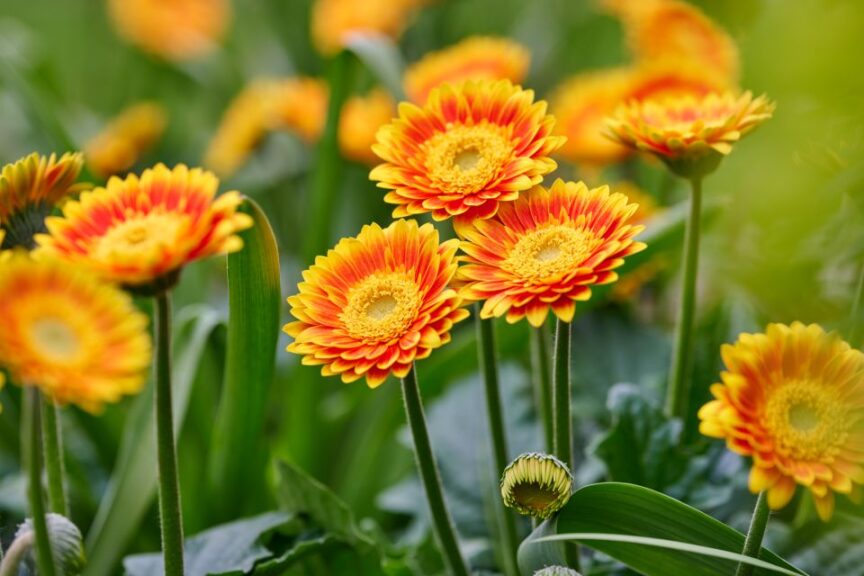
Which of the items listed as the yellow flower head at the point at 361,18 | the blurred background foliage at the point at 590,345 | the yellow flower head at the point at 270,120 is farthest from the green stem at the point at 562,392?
the yellow flower head at the point at 361,18

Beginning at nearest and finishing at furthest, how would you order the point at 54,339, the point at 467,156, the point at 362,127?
the point at 54,339, the point at 467,156, the point at 362,127

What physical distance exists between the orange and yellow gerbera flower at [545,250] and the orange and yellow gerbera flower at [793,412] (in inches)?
3.5

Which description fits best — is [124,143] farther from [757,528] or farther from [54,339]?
[757,528]

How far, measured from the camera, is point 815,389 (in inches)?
22.8

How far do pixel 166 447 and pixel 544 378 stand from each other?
30cm

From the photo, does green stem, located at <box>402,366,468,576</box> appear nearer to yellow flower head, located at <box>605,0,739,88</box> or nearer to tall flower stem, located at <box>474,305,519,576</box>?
tall flower stem, located at <box>474,305,519,576</box>


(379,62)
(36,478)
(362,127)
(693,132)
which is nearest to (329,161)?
(379,62)

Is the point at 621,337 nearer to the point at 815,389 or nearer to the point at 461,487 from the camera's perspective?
the point at 461,487

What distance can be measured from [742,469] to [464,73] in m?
0.58

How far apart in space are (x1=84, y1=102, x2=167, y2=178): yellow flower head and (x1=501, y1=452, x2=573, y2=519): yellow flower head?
1.19 metres

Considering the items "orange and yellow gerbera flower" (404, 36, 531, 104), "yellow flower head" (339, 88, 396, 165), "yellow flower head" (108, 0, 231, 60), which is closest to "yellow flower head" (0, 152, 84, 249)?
"orange and yellow gerbera flower" (404, 36, 531, 104)

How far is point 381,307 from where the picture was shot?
0.63 meters

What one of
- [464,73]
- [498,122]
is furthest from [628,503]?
[464,73]

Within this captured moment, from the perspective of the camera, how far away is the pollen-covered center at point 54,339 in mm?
531
